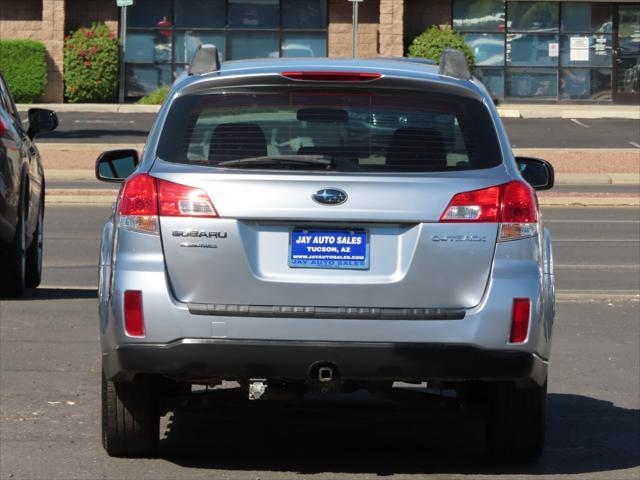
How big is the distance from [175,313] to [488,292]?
1.26 metres

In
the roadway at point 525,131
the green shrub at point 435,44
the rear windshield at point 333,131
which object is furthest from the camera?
the green shrub at point 435,44

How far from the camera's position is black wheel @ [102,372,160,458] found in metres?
6.59

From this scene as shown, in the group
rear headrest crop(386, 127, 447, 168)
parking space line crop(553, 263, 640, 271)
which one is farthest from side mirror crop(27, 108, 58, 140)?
rear headrest crop(386, 127, 447, 168)

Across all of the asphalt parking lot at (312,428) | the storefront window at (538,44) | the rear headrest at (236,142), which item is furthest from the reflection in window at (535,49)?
the rear headrest at (236,142)

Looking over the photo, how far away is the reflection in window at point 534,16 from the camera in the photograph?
43.7 meters

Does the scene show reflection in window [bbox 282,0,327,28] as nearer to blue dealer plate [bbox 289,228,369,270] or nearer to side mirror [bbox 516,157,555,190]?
side mirror [bbox 516,157,555,190]

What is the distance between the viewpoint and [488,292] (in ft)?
20.3

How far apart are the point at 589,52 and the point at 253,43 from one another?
9536 millimetres

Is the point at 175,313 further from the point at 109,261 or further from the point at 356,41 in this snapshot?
the point at 356,41

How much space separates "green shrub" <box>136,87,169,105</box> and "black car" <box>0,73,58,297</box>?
2920 cm

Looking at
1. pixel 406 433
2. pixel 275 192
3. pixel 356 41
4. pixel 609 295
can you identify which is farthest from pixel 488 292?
pixel 356 41

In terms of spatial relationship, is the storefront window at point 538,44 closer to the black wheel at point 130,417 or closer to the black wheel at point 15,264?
the black wheel at point 15,264

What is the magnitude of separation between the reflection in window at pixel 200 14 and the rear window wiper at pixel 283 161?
37.7 m

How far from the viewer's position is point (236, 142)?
6.41 metres
